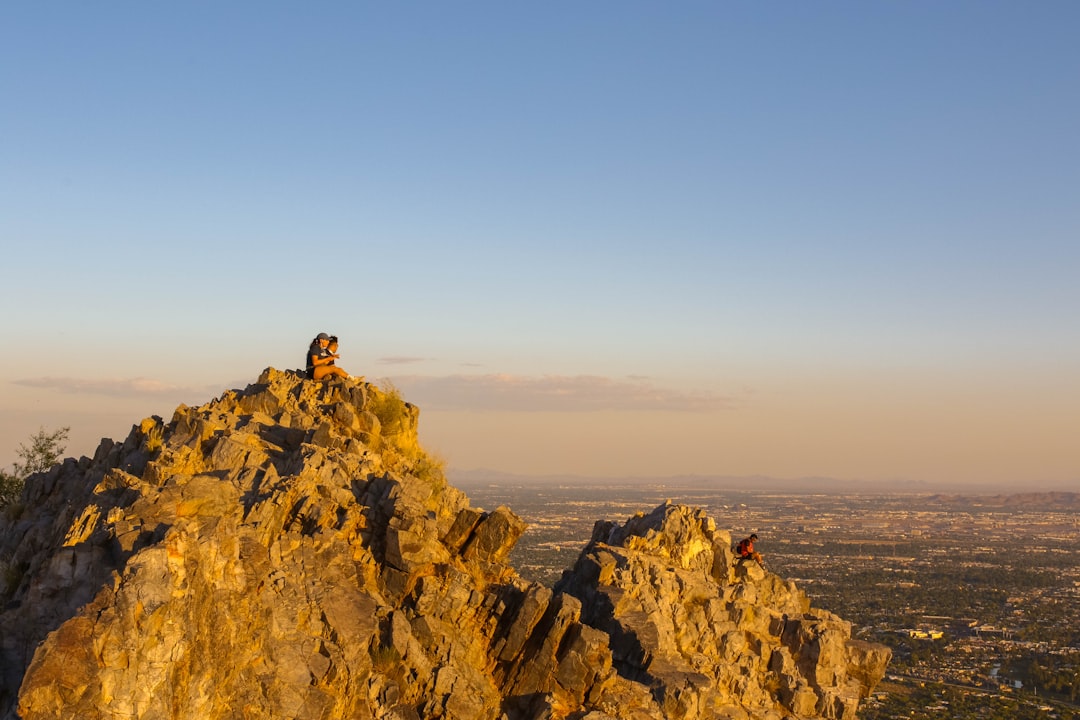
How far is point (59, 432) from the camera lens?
5366cm

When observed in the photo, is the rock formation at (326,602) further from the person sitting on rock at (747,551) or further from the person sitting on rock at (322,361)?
the person sitting on rock at (747,551)

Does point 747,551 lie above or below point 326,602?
below

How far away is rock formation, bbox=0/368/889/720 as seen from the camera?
17.0 m

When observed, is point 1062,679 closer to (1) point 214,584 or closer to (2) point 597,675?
(2) point 597,675

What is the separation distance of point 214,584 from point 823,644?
21.5 m

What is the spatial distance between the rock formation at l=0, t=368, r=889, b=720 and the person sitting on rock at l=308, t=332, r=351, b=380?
2.80 feet

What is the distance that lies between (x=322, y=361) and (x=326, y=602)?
37.3 feet

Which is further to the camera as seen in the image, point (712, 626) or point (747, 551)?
point (747, 551)

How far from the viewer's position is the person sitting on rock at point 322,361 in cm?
3039

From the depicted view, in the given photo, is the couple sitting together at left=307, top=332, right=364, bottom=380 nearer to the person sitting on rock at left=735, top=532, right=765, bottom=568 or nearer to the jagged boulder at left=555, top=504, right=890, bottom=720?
the jagged boulder at left=555, top=504, right=890, bottom=720

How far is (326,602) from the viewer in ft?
68.3

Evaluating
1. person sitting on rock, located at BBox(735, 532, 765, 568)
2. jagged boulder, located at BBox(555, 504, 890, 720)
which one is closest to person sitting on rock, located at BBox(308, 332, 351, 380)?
jagged boulder, located at BBox(555, 504, 890, 720)

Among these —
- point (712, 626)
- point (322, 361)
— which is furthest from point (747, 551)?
point (322, 361)

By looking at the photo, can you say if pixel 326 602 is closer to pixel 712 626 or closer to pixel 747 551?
pixel 712 626
